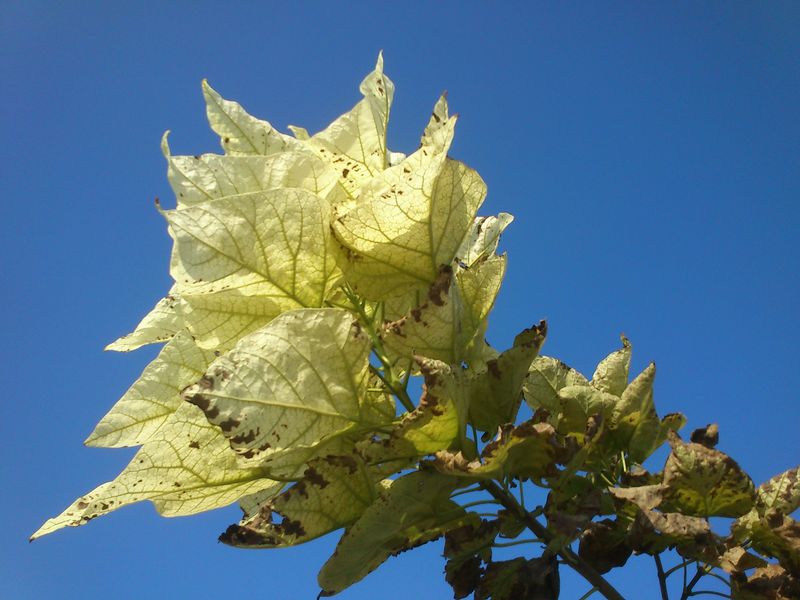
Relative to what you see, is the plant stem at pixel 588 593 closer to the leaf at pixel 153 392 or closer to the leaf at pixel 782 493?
the leaf at pixel 782 493

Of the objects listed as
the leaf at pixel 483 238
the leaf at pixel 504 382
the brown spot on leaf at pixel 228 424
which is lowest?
the brown spot on leaf at pixel 228 424

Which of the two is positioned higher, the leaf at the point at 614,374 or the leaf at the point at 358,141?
the leaf at the point at 358,141

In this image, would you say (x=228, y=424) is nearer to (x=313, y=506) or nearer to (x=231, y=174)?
(x=313, y=506)

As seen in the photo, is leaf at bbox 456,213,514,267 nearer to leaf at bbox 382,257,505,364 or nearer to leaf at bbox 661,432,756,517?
leaf at bbox 382,257,505,364

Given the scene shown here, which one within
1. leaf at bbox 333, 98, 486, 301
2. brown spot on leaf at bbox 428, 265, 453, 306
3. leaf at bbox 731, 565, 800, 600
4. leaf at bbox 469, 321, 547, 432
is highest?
leaf at bbox 333, 98, 486, 301

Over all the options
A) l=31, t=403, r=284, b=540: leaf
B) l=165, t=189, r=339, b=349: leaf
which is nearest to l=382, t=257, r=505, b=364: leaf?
l=165, t=189, r=339, b=349: leaf

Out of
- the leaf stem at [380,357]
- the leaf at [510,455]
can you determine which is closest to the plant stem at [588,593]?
the leaf at [510,455]

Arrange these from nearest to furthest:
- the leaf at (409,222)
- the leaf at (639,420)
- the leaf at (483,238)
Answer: the leaf at (409,222), the leaf at (639,420), the leaf at (483,238)

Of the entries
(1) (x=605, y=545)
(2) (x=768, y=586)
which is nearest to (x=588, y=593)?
(1) (x=605, y=545)
